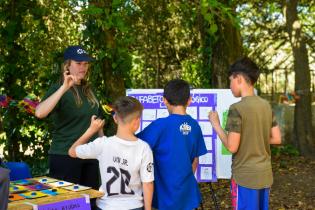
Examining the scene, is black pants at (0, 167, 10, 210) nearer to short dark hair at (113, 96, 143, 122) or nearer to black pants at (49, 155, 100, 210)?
short dark hair at (113, 96, 143, 122)

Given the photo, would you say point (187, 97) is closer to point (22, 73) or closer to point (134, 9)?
point (22, 73)

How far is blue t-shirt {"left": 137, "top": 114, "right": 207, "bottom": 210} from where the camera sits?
3359 millimetres

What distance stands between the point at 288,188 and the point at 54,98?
4.72m

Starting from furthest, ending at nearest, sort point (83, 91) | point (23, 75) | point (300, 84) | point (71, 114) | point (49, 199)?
1. point (300, 84)
2. point (23, 75)
3. point (83, 91)
4. point (71, 114)
5. point (49, 199)

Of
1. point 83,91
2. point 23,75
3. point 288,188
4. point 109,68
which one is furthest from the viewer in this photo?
point 288,188

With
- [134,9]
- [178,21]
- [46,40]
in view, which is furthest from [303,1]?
[46,40]

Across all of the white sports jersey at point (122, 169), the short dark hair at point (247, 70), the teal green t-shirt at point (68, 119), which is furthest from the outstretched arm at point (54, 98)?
the short dark hair at point (247, 70)

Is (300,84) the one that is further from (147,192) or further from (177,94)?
(147,192)

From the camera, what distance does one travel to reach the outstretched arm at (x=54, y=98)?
3482 mm

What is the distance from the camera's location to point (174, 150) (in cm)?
337

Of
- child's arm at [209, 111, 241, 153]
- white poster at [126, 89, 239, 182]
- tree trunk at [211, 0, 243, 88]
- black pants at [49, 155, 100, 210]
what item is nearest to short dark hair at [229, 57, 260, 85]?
child's arm at [209, 111, 241, 153]

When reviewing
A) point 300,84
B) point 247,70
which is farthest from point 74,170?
point 300,84

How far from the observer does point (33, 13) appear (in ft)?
22.8

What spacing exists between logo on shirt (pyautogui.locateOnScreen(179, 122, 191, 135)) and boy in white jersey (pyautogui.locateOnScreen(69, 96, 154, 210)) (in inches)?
13.5
